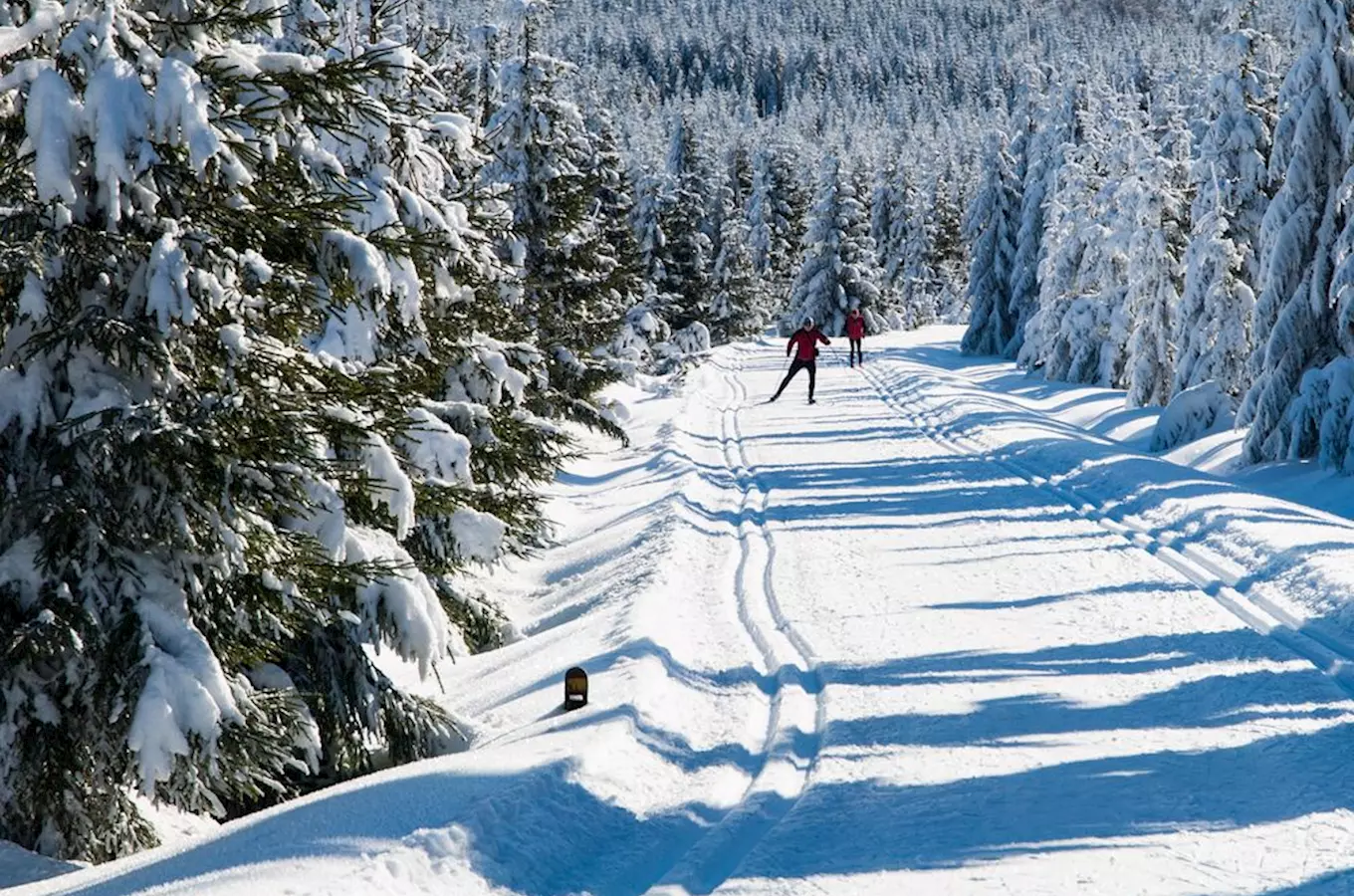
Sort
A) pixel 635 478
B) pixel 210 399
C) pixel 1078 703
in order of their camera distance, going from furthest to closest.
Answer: pixel 635 478
pixel 1078 703
pixel 210 399

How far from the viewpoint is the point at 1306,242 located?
18891 mm

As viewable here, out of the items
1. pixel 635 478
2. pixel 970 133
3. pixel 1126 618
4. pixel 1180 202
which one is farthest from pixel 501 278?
pixel 970 133

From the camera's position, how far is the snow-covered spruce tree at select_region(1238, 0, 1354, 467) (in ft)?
59.5

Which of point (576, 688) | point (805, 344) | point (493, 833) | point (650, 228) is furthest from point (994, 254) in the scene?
point (493, 833)

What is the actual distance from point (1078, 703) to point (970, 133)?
202m

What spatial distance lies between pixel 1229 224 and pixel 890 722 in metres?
25.1

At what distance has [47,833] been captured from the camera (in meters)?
6.15

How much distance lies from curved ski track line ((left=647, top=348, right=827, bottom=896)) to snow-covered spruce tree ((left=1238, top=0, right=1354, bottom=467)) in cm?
1085

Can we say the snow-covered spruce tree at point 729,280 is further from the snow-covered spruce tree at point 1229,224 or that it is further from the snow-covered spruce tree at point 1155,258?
the snow-covered spruce tree at point 1229,224

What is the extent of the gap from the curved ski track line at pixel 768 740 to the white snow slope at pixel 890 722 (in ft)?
0.07

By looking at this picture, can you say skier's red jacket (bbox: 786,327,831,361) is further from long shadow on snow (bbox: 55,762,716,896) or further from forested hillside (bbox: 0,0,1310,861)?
long shadow on snow (bbox: 55,762,716,896)

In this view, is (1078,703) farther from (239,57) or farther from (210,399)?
(239,57)

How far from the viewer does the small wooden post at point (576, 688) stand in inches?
269

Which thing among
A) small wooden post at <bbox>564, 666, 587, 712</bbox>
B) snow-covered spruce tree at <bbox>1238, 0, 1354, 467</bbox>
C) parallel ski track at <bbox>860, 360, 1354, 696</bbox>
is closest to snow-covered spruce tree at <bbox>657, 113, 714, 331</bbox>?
snow-covered spruce tree at <bbox>1238, 0, 1354, 467</bbox>
